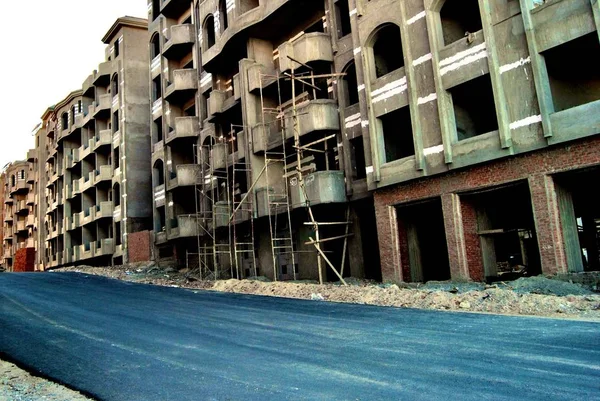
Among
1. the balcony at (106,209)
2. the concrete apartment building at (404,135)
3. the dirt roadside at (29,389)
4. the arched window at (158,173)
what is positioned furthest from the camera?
the balcony at (106,209)

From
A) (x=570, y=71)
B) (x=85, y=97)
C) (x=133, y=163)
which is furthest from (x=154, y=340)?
(x=85, y=97)

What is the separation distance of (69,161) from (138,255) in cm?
1962

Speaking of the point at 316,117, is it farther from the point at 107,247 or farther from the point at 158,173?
the point at 107,247

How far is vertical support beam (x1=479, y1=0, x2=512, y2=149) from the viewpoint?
15.7m

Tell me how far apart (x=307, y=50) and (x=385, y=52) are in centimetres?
367

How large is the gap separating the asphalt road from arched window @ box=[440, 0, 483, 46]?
11017mm

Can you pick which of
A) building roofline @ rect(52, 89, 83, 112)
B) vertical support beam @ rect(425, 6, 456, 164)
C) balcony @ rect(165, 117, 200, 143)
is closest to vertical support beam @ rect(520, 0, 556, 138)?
vertical support beam @ rect(425, 6, 456, 164)

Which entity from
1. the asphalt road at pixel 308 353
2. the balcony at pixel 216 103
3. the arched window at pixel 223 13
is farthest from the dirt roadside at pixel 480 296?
the arched window at pixel 223 13

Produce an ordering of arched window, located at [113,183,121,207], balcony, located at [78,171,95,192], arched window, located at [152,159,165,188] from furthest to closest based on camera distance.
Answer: balcony, located at [78,171,95,192] < arched window, located at [113,183,121,207] < arched window, located at [152,159,165,188]

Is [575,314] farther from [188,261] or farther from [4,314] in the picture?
[188,261]

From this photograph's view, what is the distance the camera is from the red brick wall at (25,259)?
65.1 m

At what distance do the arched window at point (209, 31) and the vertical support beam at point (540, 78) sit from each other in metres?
21.6

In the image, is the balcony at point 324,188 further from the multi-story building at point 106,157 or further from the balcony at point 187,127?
the multi-story building at point 106,157

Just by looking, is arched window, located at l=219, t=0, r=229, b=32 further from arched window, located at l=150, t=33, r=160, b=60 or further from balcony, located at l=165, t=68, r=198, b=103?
arched window, located at l=150, t=33, r=160, b=60
